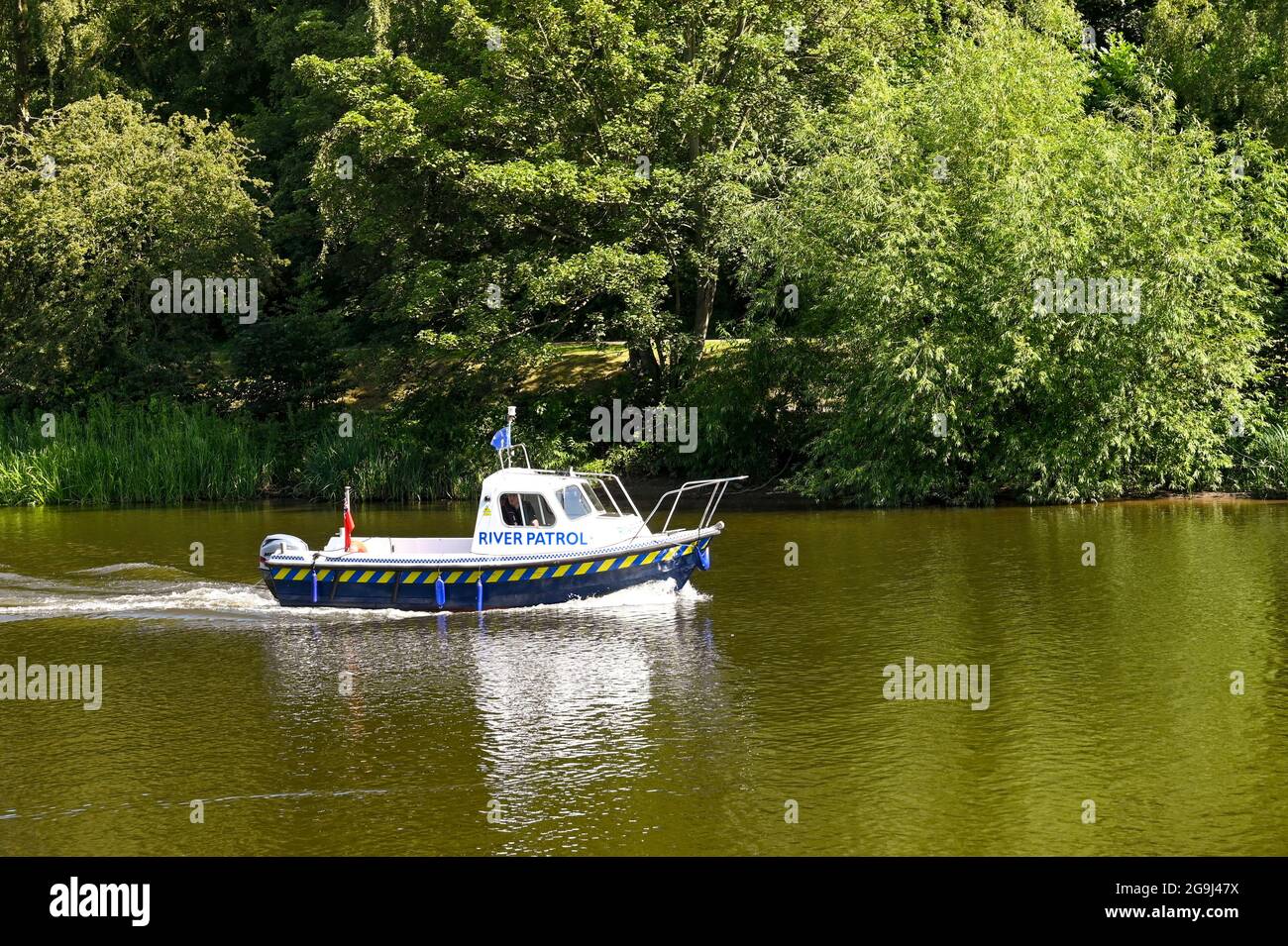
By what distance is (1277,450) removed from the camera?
111ft

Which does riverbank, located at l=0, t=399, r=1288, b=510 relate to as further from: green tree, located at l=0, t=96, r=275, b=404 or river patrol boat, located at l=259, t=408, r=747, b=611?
river patrol boat, located at l=259, t=408, r=747, b=611

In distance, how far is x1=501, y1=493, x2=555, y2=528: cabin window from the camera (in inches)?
880

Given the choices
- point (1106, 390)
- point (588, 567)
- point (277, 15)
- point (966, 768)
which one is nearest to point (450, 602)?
point (588, 567)

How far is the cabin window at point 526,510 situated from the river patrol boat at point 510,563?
2cm

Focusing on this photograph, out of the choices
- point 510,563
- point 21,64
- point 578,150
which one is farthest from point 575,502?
point 21,64

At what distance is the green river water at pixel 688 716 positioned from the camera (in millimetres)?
11875

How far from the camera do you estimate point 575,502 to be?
22688 mm

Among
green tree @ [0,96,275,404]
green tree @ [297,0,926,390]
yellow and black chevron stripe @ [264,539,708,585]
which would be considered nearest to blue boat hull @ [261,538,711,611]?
yellow and black chevron stripe @ [264,539,708,585]

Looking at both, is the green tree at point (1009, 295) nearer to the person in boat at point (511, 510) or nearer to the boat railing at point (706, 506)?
the boat railing at point (706, 506)

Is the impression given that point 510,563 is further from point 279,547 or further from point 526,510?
point 279,547

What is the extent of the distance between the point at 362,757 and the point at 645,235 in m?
26.6

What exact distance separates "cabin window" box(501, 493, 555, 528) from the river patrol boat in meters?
0.02

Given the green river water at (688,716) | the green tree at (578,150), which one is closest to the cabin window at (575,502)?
the green river water at (688,716)

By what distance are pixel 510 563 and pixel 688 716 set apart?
22.3ft
